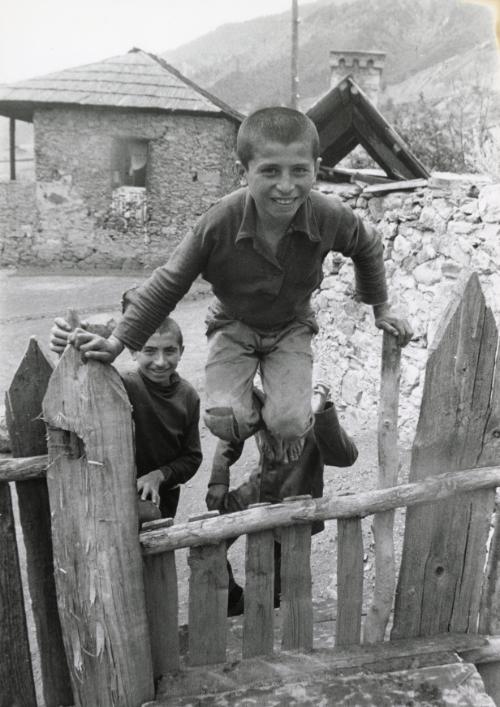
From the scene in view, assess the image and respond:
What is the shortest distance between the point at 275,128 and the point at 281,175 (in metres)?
0.14

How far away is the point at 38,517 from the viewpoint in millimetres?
2170

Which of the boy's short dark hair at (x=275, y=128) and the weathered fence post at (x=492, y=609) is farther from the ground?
the boy's short dark hair at (x=275, y=128)

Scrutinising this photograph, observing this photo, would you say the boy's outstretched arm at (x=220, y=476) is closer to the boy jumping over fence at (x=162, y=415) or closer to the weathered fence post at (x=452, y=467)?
the boy jumping over fence at (x=162, y=415)

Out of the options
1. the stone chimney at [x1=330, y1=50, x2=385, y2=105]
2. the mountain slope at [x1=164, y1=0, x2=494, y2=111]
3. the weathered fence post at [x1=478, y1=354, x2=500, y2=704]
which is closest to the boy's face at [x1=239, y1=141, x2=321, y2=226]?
the weathered fence post at [x1=478, y1=354, x2=500, y2=704]

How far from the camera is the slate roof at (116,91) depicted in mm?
15602

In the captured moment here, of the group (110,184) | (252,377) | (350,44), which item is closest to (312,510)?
(252,377)

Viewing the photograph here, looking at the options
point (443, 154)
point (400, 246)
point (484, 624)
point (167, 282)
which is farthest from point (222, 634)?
point (443, 154)

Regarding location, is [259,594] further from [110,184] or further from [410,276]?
[110,184]

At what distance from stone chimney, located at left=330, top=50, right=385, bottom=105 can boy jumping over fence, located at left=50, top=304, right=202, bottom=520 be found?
19.3 metres

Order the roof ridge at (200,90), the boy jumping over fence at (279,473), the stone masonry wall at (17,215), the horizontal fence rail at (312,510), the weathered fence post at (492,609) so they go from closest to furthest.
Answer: the horizontal fence rail at (312,510) → the weathered fence post at (492,609) → the boy jumping over fence at (279,473) → the roof ridge at (200,90) → the stone masonry wall at (17,215)

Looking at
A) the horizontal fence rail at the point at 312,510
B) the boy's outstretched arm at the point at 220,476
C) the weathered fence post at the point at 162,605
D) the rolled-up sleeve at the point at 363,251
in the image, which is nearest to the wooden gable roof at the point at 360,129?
the rolled-up sleeve at the point at 363,251

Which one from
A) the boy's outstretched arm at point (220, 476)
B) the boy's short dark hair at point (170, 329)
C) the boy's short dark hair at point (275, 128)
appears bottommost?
the boy's outstretched arm at point (220, 476)

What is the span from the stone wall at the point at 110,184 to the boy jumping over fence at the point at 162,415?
546 inches

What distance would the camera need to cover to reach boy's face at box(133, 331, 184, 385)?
265 centimetres
